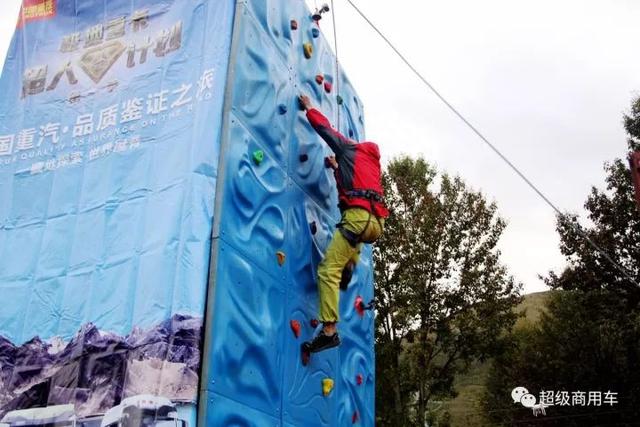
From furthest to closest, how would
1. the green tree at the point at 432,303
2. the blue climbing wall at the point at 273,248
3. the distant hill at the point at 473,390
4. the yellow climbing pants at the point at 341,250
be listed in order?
the distant hill at the point at 473,390, the green tree at the point at 432,303, the yellow climbing pants at the point at 341,250, the blue climbing wall at the point at 273,248

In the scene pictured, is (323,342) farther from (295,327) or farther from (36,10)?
(36,10)

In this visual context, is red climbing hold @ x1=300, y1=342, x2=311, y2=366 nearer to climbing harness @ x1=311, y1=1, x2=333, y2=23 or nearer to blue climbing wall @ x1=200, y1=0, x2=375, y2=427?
blue climbing wall @ x1=200, y1=0, x2=375, y2=427

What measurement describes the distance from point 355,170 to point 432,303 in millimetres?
8767

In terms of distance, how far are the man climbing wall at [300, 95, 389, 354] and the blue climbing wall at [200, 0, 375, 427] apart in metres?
0.20

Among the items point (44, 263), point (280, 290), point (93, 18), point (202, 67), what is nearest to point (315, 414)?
point (280, 290)

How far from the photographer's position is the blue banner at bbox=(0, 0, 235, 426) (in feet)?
13.2

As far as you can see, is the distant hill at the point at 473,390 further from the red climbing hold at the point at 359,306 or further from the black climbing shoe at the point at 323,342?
the black climbing shoe at the point at 323,342

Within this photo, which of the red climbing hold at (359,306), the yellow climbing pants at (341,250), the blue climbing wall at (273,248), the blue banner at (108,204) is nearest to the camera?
the blue banner at (108,204)

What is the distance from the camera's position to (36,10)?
6043mm

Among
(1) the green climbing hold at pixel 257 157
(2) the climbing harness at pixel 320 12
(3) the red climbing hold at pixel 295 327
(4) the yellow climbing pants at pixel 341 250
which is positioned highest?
(2) the climbing harness at pixel 320 12

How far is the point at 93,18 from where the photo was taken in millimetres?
5680

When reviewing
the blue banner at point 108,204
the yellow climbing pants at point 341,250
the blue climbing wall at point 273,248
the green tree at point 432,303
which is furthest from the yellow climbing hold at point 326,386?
the green tree at point 432,303

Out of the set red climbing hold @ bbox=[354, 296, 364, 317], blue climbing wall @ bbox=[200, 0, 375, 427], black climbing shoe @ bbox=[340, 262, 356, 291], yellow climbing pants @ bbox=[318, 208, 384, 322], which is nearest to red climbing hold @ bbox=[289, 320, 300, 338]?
blue climbing wall @ bbox=[200, 0, 375, 427]

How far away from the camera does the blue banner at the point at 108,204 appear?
4.04 m
